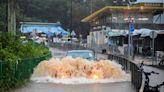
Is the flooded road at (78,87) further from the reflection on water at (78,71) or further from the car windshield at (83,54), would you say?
the car windshield at (83,54)

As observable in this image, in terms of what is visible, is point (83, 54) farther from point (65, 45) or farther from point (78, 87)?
point (65, 45)

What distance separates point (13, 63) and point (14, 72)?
1.31 ft

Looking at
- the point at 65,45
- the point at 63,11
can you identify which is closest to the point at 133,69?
the point at 65,45

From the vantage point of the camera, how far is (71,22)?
403 ft

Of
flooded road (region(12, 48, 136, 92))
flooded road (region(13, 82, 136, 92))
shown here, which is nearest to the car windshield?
flooded road (region(12, 48, 136, 92))

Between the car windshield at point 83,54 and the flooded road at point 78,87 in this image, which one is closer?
the flooded road at point 78,87

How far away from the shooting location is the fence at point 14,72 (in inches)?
703

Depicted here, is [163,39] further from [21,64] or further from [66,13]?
[66,13]

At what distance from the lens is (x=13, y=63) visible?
62.5 feet

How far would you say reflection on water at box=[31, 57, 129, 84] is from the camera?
2361cm

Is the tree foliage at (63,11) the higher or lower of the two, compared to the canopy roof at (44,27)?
higher

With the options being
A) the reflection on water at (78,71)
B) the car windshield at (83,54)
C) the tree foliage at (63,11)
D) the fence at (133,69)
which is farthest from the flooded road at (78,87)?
the tree foliage at (63,11)

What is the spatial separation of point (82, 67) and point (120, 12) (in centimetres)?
6311

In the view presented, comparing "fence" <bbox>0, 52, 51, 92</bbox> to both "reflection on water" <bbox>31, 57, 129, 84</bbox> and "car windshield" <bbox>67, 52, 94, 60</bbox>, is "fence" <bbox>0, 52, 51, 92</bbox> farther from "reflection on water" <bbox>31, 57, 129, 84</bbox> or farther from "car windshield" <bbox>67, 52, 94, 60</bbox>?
"car windshield" <bbox>67, 52, 94, 60</bbox>
